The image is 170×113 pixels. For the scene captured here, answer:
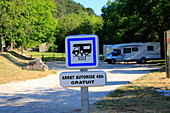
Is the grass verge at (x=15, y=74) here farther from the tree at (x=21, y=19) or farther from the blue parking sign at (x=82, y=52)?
the blue parking sign at (x=82, y=52)

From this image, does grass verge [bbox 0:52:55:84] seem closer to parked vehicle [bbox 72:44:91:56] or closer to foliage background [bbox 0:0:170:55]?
foliage background [bbox 0:0:170:55]

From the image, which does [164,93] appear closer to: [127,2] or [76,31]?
[127,2]

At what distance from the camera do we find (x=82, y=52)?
260 centimetres

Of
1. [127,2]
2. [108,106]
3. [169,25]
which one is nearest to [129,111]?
[108,106]

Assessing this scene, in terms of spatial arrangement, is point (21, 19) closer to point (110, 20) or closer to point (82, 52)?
point (110, 20)

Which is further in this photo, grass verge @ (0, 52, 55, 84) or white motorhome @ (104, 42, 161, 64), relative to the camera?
white motorhome @ (104, 42, 161, 64)

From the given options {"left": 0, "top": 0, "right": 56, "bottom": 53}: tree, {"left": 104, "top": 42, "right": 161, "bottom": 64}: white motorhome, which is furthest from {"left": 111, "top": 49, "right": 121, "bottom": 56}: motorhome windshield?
{"left": 0, "top": 0, "right": 56, "bottom": 53}: tree

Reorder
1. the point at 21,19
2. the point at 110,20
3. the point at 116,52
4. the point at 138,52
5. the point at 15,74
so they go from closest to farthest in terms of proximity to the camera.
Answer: the point at 15,74
the point at 21,19
the point at 138,52
the point at 116,52
the point at 110,20

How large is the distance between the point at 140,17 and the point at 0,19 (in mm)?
16166

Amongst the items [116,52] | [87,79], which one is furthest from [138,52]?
[87,79]

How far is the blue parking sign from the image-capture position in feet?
8.44

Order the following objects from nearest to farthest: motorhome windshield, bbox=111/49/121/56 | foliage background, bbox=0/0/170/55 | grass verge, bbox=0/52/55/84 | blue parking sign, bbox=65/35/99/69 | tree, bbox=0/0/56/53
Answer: blue parking sign, bbox=65/35/99/69, grass verge, bbox=0/52/55/84, foliage background, bbox=0/0/170/55, tree, bbox=0/0/56/53, motorhome windshield, bbox=111/49/121/56

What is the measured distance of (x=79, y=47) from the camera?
2.59m

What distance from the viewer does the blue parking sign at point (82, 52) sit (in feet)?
8.44
